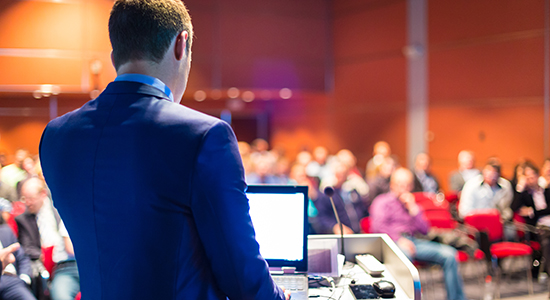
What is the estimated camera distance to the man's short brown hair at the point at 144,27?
35.1 inches

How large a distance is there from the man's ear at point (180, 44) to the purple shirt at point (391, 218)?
3893 millimetres

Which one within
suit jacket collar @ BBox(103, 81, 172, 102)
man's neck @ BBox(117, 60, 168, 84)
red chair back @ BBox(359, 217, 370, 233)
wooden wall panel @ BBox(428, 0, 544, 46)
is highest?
wooden wall panel @ BBox(428, 0, 544, 46)

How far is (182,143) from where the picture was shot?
0.81 m

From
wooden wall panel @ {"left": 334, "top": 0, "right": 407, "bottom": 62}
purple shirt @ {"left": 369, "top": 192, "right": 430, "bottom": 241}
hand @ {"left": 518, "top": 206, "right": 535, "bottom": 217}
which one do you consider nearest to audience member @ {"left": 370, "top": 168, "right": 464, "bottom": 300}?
purple shirt @ {"left": 369, "top": 192, "right": 430, "bottom": 241}

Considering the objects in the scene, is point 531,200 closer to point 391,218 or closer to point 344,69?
point 391,218

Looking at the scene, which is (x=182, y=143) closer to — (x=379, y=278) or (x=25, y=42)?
(x=379, y=278)

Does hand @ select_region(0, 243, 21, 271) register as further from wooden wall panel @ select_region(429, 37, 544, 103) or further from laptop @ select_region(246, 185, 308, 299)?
wooden wall panel @ select_region(429, 37, 544, 103)

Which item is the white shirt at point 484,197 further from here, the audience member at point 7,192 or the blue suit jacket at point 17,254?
the audience member at point 7,192

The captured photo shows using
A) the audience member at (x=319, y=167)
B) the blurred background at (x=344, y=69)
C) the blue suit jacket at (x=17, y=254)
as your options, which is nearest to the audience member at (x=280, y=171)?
the audience member at (x=319, y=167)

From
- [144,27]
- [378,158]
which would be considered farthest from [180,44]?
[378,158]

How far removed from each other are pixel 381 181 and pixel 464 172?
1.66 metres

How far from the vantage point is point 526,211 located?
5512 mm

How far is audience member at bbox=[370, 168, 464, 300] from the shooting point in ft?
14.3

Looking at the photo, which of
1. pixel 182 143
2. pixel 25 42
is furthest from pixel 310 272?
pixel 25 42
